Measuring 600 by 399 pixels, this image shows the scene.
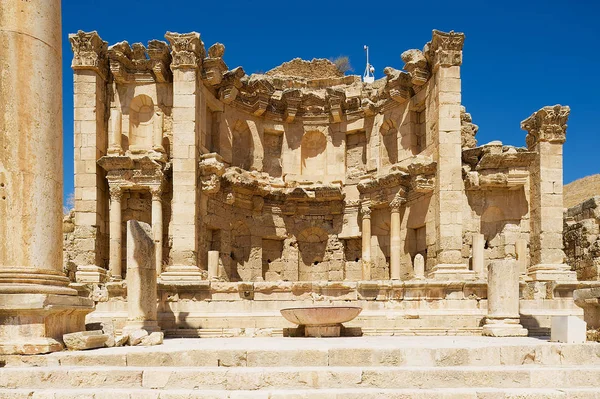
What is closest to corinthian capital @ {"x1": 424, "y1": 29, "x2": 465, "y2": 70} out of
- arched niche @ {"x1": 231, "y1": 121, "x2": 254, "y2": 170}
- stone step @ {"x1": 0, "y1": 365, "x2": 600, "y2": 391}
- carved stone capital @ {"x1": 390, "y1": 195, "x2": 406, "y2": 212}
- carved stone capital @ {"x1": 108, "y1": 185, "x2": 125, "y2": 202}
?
carved stone capital @ {"x1": 390, "y1": 195, "x2": 406, "y2": 212}

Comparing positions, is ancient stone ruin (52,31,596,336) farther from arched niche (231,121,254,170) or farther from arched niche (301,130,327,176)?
arched niche (301,130,327,176)

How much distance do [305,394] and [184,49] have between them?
1466 centimetres

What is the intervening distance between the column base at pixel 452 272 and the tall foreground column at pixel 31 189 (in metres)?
11.8

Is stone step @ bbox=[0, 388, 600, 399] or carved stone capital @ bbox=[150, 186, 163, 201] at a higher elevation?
carved stone capital @ bbox=[150, 186, 163, 201]

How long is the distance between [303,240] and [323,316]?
1201 centimetres

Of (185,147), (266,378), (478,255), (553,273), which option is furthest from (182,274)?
(553,273)

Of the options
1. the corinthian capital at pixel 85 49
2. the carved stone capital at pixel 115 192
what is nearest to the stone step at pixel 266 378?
the carved stone capital at pixel 115 192

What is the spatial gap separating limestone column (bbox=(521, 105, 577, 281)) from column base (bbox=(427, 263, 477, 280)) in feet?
10.2

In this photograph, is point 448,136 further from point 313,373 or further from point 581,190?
point 581,190

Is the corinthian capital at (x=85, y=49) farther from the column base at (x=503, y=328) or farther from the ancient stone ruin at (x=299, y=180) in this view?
the column base at (x=503, y=328)

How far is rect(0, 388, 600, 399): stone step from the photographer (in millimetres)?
6031

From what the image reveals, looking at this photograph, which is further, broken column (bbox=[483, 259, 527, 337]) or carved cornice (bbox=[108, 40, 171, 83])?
carved cornice (bbox=[108, 40, 171, 83])

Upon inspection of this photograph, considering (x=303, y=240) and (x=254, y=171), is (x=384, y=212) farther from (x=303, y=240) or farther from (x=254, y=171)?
(x=254, y=171)

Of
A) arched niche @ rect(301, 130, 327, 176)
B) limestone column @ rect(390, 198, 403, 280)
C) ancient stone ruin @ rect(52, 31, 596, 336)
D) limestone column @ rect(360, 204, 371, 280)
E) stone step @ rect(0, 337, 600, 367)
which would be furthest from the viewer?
arched niche @ rect(301, 130, 327, 176)
